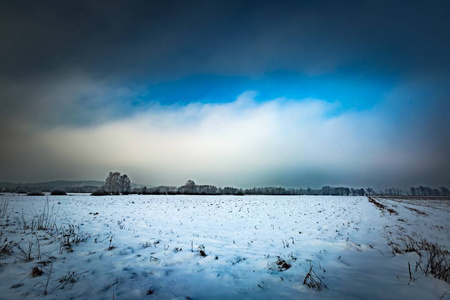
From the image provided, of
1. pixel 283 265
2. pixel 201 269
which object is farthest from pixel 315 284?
pixel 201 269

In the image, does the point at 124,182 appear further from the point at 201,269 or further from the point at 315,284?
the point at 315,284

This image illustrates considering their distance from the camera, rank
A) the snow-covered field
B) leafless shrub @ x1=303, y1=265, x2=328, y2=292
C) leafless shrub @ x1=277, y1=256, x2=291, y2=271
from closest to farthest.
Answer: the snow-covered field < leafless shrub @ x1=303, y1=265, x2=328, y2=292 < leafless shrub @ x1=277, y1=256, x2=291, y2=271

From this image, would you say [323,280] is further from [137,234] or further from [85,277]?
[137,234]

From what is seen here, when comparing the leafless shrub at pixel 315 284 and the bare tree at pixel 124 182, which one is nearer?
the leafless shrub at pixel 315 284

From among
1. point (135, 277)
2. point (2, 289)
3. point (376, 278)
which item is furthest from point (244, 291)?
point (2, 289)

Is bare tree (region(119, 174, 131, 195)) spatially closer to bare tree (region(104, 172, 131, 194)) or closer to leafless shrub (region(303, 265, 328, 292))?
bare tree (region(104, 172, 131, 194))

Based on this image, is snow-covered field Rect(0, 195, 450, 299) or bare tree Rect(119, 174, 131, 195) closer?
snow-covered field Rect(0, 195, 450, 299)

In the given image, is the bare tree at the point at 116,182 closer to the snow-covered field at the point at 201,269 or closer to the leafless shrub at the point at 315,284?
the snow-covered field at the point at 201,269

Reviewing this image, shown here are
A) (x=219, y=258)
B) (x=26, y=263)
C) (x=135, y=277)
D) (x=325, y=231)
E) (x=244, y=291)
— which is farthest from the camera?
(x=325, y=231)

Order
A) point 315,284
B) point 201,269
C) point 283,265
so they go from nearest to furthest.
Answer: point 315,284, point 201,269, point 283,265

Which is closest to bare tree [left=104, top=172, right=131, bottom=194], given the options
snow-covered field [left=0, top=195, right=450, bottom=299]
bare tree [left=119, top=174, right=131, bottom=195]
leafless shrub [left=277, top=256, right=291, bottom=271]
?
bare tree [left=119, top=174, right=131, bottom=195]

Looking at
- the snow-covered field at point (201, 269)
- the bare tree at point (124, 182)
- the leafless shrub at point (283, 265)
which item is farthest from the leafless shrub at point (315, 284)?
the bare tree at point (124, 182)

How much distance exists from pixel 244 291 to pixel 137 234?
6137mm

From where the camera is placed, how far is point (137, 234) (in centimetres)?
829
